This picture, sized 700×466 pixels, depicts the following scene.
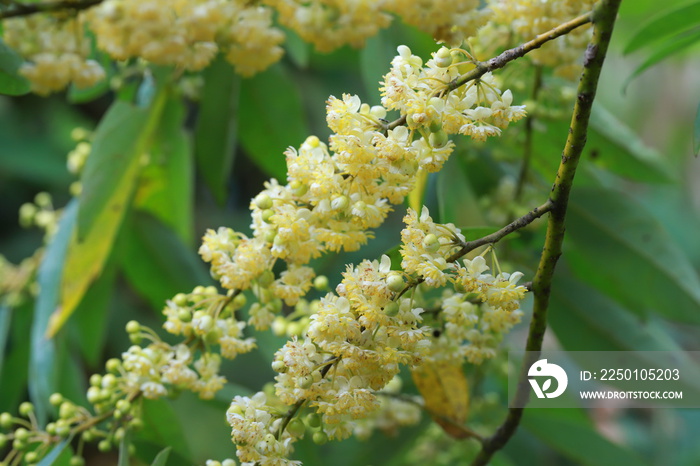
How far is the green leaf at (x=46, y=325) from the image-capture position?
108 cm

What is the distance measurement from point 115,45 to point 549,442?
2.83 feet

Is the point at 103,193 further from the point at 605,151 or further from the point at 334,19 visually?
the point at 605,151

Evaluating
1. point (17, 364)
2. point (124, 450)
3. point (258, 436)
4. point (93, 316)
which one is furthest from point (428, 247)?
point (17, 364)

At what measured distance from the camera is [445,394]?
87cm

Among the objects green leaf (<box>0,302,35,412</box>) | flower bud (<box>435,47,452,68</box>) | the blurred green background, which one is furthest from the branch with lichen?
green leaf (<box>0,302,35,412</box>)

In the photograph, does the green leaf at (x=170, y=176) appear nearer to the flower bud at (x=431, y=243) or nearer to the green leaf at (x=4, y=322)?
the green leaf at (x=4, y=322)

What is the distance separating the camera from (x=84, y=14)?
39.1 inches

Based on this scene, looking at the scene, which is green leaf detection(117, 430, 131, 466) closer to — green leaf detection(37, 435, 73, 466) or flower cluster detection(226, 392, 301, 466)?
green leaf detection(37, 435, 73, 466)

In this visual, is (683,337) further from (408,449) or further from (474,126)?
(474,126)

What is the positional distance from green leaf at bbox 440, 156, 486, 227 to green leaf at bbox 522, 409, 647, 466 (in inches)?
13.1

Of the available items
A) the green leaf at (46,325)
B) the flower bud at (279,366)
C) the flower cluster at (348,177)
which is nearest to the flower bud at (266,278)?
the flower cluster at (348,177)

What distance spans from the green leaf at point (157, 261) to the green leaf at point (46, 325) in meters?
0.15

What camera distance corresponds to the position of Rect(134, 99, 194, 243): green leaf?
126 centimetres

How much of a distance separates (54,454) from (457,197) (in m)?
0.61
